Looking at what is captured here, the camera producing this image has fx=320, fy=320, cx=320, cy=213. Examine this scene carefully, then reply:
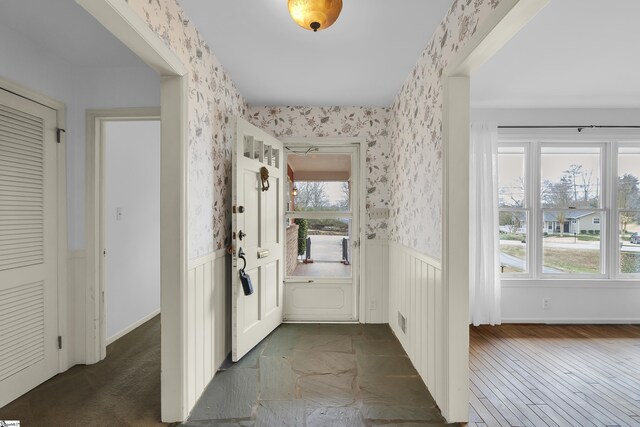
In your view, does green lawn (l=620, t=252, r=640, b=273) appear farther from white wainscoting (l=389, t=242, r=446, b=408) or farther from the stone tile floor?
the stone tile floor

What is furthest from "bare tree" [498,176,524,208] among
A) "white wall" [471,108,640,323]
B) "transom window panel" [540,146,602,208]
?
"white wall" [471,108,640,323]

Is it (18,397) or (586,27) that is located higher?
(586,27)

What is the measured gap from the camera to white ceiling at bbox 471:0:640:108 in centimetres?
198

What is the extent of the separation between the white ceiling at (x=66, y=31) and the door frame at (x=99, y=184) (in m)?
0.39

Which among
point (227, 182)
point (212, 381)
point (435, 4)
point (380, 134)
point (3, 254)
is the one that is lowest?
point (212, 381)

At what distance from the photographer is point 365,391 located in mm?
2197

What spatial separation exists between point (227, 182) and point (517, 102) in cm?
317

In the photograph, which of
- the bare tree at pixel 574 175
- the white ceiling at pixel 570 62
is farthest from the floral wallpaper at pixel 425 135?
the bare tree at pixel 574 175

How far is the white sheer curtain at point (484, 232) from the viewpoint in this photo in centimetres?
355

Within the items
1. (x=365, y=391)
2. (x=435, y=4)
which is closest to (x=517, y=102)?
(x=435, y=4)

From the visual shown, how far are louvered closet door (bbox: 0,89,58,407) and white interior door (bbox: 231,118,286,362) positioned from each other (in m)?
1.34

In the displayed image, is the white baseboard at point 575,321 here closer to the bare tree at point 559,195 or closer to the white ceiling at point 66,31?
the bare tree at point 559,195

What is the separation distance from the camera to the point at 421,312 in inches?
92.6

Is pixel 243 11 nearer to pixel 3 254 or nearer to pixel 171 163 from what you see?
pixel 171 163
